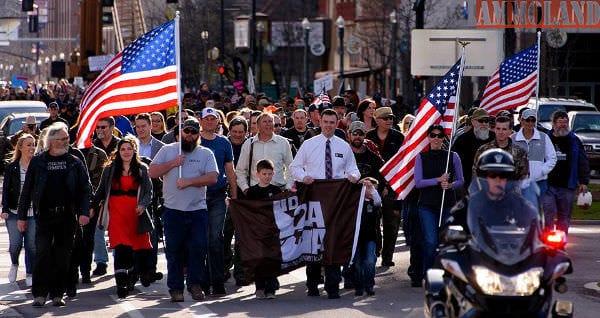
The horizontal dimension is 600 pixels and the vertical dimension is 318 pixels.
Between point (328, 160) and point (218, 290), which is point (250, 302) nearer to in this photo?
point (218, 290)

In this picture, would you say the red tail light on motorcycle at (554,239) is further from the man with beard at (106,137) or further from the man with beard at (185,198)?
the man with beard at (106,137)

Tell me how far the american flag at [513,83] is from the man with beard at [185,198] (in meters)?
7.21

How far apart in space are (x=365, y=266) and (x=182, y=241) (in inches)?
72.5

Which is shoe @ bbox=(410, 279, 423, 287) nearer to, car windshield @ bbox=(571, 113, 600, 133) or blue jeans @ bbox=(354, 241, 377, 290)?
blue jeans @ bbox=(354, 241, 377, 290)

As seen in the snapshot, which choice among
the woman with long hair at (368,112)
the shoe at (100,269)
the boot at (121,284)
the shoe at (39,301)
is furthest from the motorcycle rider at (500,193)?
the woman with long hair at (368,112)

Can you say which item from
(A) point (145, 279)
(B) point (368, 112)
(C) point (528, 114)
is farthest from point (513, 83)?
(A) point (145, 279)

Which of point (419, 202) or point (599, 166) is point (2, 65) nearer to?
point (599, 166)

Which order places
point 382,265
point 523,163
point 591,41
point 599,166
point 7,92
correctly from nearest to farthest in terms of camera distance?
point 523,163, point 382,265, point 599,166, point 7,92, point 591,41

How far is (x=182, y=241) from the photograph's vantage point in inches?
588

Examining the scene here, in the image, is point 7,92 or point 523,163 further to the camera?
point 7,92

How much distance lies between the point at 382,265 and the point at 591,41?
138 feet

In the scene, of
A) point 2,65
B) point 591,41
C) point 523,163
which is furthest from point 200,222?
point 2,65

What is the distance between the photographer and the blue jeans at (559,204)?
1797cm

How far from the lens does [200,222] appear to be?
48.9 feet
